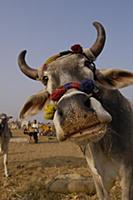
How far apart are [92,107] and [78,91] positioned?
0.91ft

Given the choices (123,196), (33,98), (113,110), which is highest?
(33,98)

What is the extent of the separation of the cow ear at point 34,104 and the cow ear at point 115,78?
79 cm

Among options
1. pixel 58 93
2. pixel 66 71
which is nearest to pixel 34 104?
pixel 66 71

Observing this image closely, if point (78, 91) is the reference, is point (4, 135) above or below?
below

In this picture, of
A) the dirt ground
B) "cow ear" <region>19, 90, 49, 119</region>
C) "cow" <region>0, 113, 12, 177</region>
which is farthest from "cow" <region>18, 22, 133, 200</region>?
"cow" <region>0, 113, 12, 177</region>

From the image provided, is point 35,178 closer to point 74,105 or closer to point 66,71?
point 66,71

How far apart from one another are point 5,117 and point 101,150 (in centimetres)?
828

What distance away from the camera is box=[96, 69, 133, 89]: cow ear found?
183 inches

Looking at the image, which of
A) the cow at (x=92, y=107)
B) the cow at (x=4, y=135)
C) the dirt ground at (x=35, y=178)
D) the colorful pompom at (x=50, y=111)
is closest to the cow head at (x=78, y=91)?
the cow at (x=92, y=107)

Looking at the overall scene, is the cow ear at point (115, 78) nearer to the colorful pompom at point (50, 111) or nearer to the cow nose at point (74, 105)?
the colorful pompom at point (50, 111)

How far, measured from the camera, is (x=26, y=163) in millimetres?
13070

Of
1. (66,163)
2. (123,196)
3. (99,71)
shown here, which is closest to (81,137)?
(99,71)

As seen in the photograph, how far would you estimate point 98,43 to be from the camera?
5.05 m

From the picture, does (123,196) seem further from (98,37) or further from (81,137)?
(98,37)
